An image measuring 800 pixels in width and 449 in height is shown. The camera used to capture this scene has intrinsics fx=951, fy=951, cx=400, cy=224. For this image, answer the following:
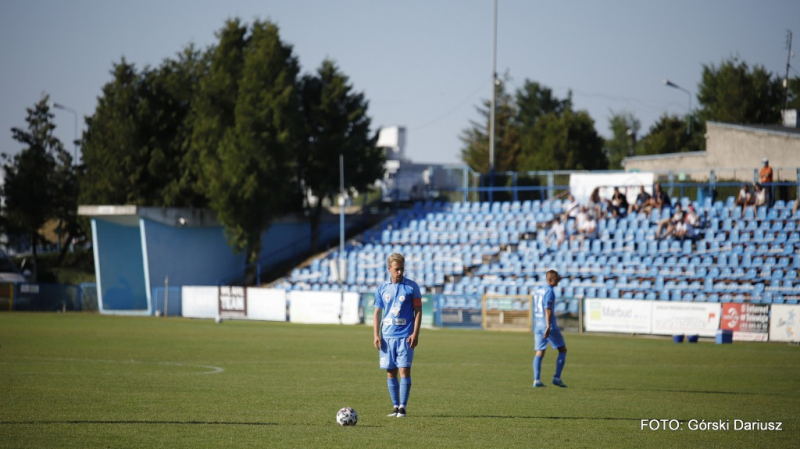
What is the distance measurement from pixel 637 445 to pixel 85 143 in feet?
152

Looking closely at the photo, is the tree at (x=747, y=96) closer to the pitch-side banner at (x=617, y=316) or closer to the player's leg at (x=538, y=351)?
the pitch-side banner at (x=617, y=316)

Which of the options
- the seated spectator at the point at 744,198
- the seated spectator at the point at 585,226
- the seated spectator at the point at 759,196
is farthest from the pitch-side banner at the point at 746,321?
the seated spectator at the point at 585,226

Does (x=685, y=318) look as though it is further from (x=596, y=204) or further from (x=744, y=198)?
(x=596, y=204)

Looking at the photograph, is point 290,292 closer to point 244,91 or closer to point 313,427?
point 244,91

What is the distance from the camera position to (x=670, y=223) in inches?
1464

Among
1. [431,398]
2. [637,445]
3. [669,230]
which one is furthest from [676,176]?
[637,445]

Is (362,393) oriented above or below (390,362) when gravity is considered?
below

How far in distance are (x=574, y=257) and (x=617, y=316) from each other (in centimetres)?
657

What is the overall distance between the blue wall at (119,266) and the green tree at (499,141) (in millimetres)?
38370

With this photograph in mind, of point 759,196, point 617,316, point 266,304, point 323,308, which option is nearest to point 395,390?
point 617,316

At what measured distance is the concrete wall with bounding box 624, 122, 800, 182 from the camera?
4188cm

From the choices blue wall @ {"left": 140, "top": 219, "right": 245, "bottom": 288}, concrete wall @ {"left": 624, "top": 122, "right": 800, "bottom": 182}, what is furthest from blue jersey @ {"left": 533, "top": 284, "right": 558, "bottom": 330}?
blue wall @ {"left": 140, "top": 219, "right": 245, "bottom": 288}

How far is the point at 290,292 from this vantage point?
3725cm

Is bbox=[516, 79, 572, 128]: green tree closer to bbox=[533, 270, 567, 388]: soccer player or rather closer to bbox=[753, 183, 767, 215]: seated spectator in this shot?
bbox=[753, 183, 767, 215]: seated spectator
